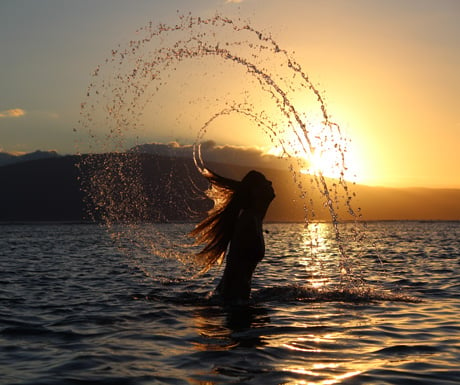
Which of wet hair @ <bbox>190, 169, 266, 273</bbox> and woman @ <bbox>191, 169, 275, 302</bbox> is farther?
wet hair @ <bbox>190, 169, 266, 273</bbox>

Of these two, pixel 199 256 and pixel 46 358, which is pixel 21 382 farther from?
pixel 199 256

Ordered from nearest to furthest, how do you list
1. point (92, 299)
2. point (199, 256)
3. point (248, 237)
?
point (248, 237)
point (199, 256)
point (92, 299)

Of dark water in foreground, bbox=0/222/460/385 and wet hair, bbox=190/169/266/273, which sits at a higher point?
wet hair, bbox=190/169/266/273

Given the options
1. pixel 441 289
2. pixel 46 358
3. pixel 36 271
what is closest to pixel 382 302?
pixel 441 289

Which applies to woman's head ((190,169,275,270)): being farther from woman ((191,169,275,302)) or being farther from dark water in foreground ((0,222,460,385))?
dark water in foreground ((0,222,460,385))

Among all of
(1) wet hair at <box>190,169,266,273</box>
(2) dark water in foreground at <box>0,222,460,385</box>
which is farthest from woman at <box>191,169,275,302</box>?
(2) dark water in foreground at <box>0,222,460,385</box>

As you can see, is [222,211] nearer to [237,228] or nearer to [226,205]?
[226,205]

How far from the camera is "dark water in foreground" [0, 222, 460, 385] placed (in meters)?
6.70

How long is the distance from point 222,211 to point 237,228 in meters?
0.56

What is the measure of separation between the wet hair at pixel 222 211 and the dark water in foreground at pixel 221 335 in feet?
3.54

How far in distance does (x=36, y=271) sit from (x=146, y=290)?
22.2 ft

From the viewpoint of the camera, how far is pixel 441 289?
14.6 m

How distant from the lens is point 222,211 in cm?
1140

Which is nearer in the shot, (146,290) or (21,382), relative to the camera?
(21,382)
